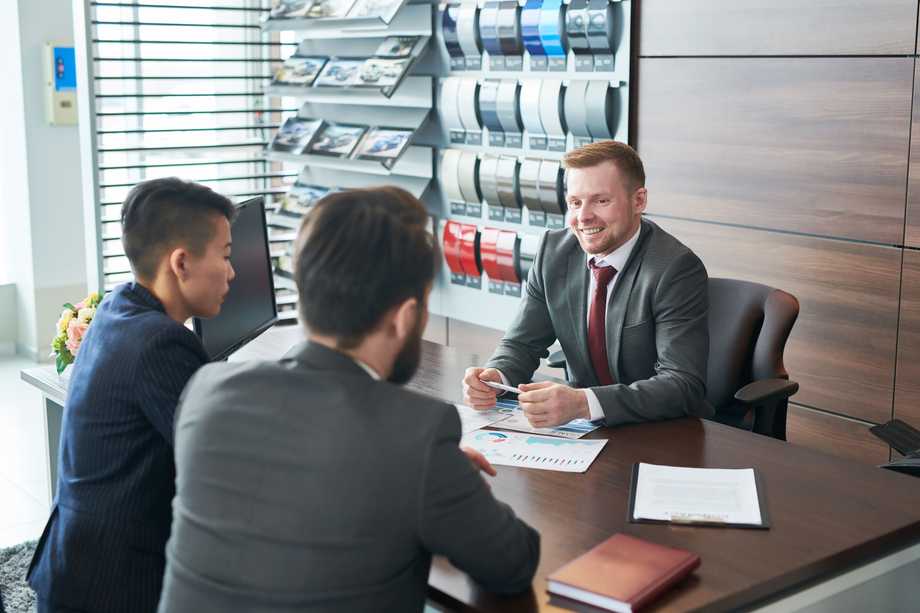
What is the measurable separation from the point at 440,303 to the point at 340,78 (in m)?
1.07

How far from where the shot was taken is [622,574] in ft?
5.25

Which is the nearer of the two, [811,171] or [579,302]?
[579,302]

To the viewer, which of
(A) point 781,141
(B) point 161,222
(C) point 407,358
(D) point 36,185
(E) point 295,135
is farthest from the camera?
(D) point 36,185

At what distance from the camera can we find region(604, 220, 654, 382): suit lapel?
2.76m

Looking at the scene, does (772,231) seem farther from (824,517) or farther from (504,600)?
(504,600)

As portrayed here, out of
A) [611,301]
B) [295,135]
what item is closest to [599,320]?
[611,301]

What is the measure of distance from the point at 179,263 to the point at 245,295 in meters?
0.67

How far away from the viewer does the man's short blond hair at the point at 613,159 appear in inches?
109

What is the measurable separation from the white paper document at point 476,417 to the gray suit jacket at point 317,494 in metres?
0.92

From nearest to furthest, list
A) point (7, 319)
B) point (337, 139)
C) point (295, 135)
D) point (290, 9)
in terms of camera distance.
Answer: point (337, 139) → point (290, 9) → point (295, 135) → point (7, 319)

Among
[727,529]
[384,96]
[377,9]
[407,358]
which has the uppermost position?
[377,9]

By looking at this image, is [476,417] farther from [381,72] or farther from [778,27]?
[381,72]

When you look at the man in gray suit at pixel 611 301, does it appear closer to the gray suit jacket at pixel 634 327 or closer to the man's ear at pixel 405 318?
the gray suit jacket at pixel 634 327

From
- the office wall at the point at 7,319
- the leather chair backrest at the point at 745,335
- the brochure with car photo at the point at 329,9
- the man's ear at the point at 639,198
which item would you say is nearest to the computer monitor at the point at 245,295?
the man's ear at the point at 639,198
